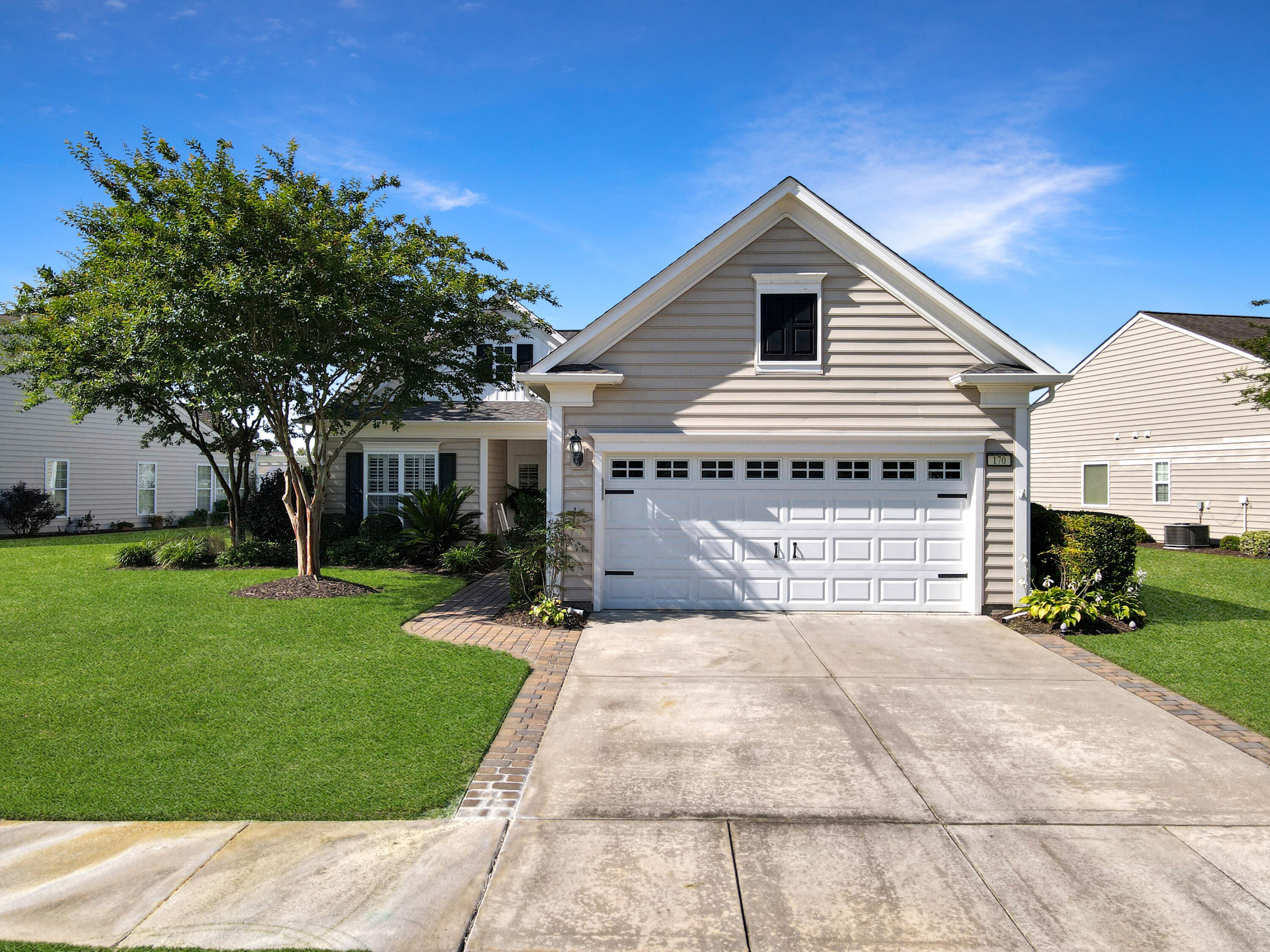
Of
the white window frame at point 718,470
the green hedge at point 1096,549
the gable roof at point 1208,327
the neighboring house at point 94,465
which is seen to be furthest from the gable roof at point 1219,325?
the neighboring house at point 94,465

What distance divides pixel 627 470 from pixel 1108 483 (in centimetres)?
1979

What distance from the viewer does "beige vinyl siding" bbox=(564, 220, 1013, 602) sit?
10.1 metres

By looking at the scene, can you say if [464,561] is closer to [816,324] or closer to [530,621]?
[530,621]

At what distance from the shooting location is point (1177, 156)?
42.1ft

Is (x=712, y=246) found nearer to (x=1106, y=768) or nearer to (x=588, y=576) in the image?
(x=588, y=576)

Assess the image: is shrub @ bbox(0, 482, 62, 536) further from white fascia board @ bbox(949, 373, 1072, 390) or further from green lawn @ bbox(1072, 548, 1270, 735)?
green lawn @ bbox(1072, 548, 1270, 735)

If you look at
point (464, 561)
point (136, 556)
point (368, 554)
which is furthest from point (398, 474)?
point (136, 556)

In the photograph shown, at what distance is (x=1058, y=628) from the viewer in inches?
362

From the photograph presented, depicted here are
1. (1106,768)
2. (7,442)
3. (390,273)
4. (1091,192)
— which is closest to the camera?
(1106,768)

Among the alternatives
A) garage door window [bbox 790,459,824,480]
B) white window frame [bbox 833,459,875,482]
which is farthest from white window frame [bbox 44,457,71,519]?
white window frame [bbox 833,459,875,482]

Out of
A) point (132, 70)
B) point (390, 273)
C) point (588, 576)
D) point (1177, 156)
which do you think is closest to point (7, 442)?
point (132, 70)

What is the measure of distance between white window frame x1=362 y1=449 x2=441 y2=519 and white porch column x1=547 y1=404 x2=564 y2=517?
765 cm

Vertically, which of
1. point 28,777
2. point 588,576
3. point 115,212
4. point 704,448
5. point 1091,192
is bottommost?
point 28,777

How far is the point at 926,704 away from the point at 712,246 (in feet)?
21.7
